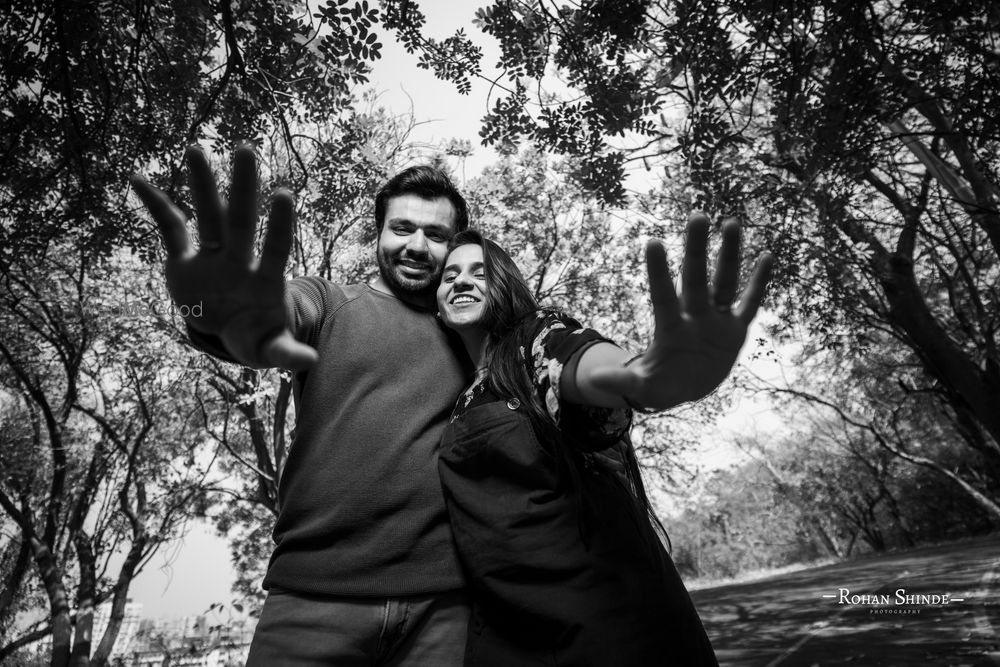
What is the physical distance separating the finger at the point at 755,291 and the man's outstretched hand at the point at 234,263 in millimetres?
827

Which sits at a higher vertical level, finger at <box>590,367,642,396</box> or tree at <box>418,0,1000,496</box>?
tree at <box>418,0,1000,496</box>

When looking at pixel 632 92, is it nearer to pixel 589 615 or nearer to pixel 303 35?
pixel 303 35

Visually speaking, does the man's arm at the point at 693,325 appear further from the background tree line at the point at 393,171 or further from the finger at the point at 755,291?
the background tree line at the point at 393,171

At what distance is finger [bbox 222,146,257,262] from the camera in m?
0.91

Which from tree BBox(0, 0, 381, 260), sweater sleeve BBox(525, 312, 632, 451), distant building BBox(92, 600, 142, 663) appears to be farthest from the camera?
distant building BBox(92, 600, 142, 663)

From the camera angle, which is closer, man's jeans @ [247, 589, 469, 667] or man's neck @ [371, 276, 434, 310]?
man's jeans @ [247, 589, 469, 667]

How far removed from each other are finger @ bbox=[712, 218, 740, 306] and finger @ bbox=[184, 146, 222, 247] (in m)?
0.90

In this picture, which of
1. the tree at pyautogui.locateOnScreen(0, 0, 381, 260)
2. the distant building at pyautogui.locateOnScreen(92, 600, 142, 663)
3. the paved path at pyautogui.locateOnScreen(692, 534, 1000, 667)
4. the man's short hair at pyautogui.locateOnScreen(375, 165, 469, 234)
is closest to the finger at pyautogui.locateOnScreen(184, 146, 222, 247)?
the man's short hair at pyautogui.locateOnScreen(375, 165, 469, 234)

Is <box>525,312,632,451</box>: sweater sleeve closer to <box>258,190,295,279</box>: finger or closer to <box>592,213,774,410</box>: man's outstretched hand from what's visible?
<box>592,213,774,410</box>: man's outstretched hand

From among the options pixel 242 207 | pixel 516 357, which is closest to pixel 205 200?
pixel 242 207

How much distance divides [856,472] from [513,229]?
1052 inches

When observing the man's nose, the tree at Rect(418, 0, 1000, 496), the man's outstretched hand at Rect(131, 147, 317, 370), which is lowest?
the man's outstretched hand at Rect(131, 147, 317, 370)

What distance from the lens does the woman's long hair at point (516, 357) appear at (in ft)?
4.31

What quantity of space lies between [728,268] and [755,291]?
0.26 feet
